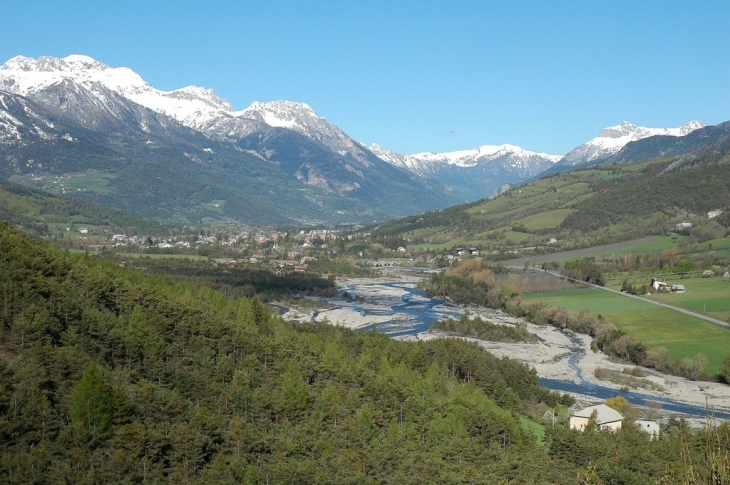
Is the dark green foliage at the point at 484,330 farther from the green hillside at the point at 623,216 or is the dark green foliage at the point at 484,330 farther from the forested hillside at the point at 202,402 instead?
the green hillside at the point at 623,216

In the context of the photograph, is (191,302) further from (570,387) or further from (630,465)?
(630,465)

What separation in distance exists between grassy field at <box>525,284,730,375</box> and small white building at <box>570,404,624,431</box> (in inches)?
911

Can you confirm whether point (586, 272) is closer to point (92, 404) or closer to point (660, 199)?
point (660, 199)

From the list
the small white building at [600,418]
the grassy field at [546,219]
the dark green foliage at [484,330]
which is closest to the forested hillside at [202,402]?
the small white building at [600,418]

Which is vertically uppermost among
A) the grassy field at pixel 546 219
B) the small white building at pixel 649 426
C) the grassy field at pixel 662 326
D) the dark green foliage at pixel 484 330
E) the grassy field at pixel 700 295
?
the grassy field at pixel 546 219

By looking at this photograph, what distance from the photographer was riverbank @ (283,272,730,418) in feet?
200

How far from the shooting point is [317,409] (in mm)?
38812

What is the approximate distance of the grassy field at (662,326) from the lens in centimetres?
6925

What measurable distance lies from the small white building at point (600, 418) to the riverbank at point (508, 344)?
7544mm

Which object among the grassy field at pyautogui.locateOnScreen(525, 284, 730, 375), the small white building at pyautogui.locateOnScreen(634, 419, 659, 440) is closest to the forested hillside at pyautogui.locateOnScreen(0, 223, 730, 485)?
the small white building at pyautogui.locateOnScreen(634, 419, 659, 440)

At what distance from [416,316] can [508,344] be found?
736 inches

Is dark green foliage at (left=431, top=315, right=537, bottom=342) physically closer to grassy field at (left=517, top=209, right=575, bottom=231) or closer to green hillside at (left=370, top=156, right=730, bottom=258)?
green hillside at (left=370, top=156, right=730, bottom=258)

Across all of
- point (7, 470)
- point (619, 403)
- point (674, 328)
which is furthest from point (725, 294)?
point (7, 470)

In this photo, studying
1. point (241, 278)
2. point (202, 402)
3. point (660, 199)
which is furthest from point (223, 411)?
point (660, 199)
